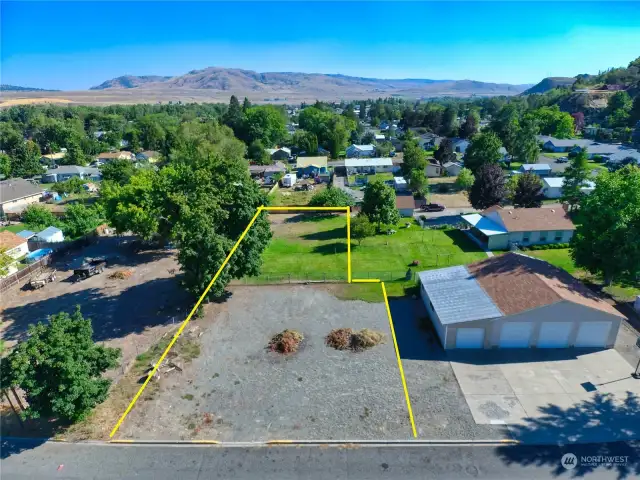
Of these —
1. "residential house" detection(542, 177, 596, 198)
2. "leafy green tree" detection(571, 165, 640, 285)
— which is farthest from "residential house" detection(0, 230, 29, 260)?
"residential house" detection(542, 177, 596, 198)

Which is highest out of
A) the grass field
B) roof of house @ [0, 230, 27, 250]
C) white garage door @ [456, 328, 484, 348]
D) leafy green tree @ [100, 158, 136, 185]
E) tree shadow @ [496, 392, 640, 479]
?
leafy green tree @ [100, 158, 136, 185]

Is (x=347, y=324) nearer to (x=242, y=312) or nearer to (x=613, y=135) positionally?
(x=242, y=312)

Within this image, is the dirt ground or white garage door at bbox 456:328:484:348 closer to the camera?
white garage door at bbox 456:328:484:348

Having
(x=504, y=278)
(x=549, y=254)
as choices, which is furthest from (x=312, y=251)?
(x=549, y=254)

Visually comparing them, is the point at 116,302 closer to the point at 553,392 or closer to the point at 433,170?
the point at 553,392

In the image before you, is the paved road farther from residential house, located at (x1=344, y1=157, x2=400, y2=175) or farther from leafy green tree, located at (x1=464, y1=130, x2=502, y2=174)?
residential house, located at (x1=344, y1=157, x2=400, y2=175)

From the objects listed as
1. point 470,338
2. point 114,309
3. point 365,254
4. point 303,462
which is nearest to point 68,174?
point 114,309
